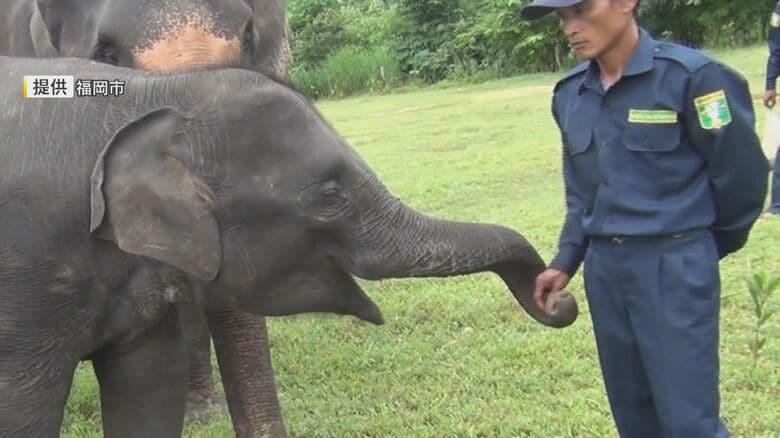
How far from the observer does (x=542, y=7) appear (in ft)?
8.30

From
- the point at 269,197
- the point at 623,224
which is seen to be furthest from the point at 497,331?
the point at 269,197

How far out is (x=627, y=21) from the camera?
2.55 metres

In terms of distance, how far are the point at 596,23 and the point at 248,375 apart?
1.51m

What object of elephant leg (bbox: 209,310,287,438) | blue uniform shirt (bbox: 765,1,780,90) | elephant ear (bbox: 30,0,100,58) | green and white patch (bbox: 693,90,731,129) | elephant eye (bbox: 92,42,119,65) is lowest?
blue uniform shirt (bbox: 765,1,780,90)

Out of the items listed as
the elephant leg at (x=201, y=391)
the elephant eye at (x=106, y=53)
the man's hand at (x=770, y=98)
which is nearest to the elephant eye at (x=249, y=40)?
the elephant eye at (x=106, y=53)

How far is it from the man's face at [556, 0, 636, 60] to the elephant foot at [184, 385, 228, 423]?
2.11 metres

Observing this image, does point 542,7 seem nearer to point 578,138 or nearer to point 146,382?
point 578,138

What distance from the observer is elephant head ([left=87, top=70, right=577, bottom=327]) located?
2.25 metres

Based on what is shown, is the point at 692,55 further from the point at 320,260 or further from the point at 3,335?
the point at 3,335

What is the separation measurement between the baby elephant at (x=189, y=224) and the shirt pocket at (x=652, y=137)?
1.09 feet

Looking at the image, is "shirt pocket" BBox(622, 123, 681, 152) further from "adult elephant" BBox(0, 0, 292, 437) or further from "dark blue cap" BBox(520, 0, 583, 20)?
"adult elephant" BBox(0, 0, 292, 437)

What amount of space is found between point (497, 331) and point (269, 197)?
7.56 feet

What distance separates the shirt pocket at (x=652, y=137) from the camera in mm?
2510

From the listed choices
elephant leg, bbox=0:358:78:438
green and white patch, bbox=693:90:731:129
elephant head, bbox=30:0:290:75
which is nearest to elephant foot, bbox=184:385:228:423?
elephant head, bbox=30:0:290:75
